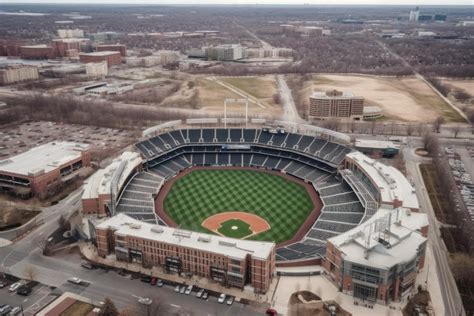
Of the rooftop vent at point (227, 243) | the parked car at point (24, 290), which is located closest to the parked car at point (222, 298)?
the rooftop vent at point (227, 243)

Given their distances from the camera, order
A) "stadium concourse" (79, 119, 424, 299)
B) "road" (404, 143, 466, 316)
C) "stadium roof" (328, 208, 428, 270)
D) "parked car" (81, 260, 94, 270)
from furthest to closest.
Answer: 1. "stadium concourse" (79, 119, 424, 299)
2. "parked car" (81, 260, 94, 270)
3. "stadium roof" (328, 208, 428, 270)
4. "road" (404, 143, 466, 316)

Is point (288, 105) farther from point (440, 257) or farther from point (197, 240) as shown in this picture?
point (197, 240)

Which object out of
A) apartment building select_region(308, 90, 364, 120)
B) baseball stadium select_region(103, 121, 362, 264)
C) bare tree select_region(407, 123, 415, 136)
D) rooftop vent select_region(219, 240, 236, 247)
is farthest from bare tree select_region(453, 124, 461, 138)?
rooftop vent select_region(219, 240, 236, 247)

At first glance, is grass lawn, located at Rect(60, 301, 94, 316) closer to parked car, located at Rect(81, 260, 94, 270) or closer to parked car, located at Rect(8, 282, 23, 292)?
parked car, located at Rect(81, 260, 94, 270)

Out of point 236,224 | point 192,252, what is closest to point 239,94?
point 236,224

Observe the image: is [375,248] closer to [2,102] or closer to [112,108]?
[112,108]
